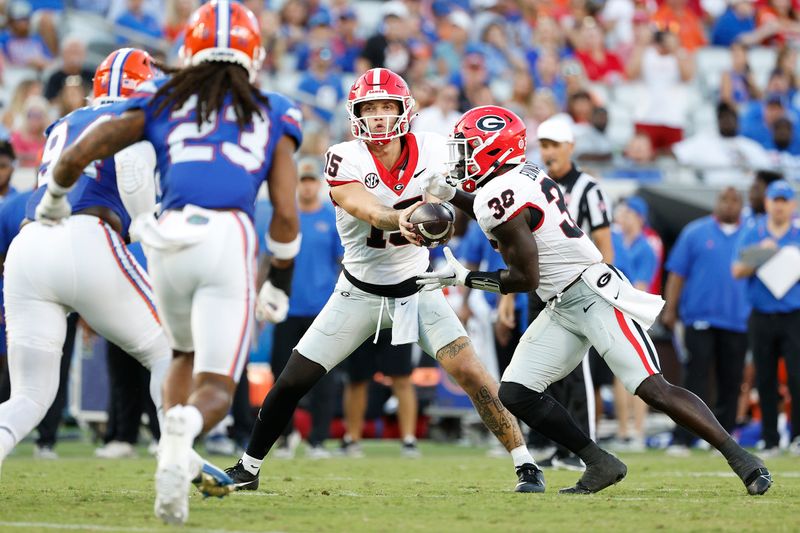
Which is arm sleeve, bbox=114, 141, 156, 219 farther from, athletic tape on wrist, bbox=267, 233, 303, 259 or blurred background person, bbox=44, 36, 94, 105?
blurred background person, bbox=44, 36, 94, 105

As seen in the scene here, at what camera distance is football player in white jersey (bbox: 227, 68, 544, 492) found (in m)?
6.38

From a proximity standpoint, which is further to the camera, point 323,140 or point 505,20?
point 505,20

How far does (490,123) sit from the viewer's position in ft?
20.7

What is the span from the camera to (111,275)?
5777 millimetres

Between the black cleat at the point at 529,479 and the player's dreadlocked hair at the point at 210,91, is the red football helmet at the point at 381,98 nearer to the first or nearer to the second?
the player's dreadlocked hair at the point at 210,91

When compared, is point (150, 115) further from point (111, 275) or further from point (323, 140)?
point (323, 140)

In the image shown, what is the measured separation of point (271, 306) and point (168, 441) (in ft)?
3.38

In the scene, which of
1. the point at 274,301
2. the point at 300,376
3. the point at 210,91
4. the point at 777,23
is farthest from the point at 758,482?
the point at 777,23

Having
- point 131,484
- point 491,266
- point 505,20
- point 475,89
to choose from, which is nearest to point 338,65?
point 475,89

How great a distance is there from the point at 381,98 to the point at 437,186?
2.09ft

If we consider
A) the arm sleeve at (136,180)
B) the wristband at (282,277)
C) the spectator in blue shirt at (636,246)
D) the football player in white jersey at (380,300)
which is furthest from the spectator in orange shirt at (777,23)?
the wristband at (282,277)

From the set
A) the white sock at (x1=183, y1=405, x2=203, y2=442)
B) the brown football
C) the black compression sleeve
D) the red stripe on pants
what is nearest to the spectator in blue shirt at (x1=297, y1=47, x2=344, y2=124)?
the black compression sleeve

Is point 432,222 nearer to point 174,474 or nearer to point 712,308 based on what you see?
point 174,474

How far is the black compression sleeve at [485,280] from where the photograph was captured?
6086 mm
